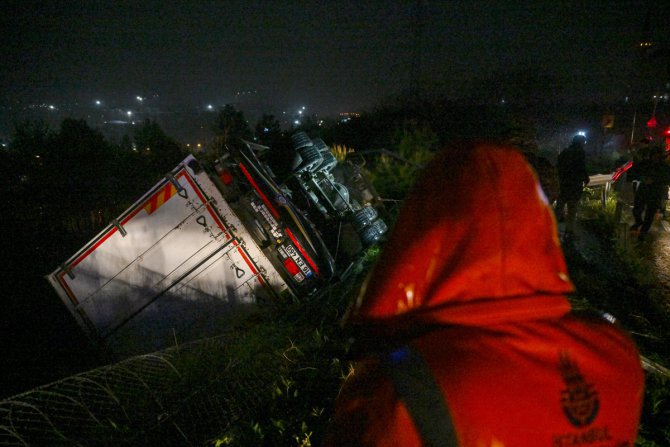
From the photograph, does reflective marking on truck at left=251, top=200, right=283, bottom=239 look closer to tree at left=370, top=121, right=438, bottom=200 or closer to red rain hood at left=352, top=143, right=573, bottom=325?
red rain hood at left=352, top=143, right=573, bottom=325

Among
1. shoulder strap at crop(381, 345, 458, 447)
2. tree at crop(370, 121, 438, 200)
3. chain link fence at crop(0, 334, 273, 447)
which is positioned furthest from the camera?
tree at crop(370, 121, 438, 200)

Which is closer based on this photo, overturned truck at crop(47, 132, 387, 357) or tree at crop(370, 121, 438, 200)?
overturned truck at crop(47, 132, 387, 357)

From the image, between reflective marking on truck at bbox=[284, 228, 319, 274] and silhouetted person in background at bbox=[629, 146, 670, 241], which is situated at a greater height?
reflective marking on truck at bbox=[284, 228, 319, 274]

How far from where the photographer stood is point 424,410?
31.9 inches

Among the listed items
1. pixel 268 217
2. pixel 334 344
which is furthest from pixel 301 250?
pixel 334 344

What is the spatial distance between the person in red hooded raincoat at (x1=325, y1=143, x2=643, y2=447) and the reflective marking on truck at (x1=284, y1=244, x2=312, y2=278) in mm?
3935

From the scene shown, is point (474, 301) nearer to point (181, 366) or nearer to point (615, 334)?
point (615, 334)

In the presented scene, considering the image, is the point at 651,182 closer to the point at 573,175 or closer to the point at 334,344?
the point at 573,175

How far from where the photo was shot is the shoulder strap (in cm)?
81

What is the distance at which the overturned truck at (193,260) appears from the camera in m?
4.91

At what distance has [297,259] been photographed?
490cm

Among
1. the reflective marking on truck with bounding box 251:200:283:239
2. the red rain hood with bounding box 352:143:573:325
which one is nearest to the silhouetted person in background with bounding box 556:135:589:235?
the reflective marking on truck with bounding box 251:200:283:239

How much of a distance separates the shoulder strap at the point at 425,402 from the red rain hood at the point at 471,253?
0.14 meters

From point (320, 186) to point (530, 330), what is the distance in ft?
18.9
